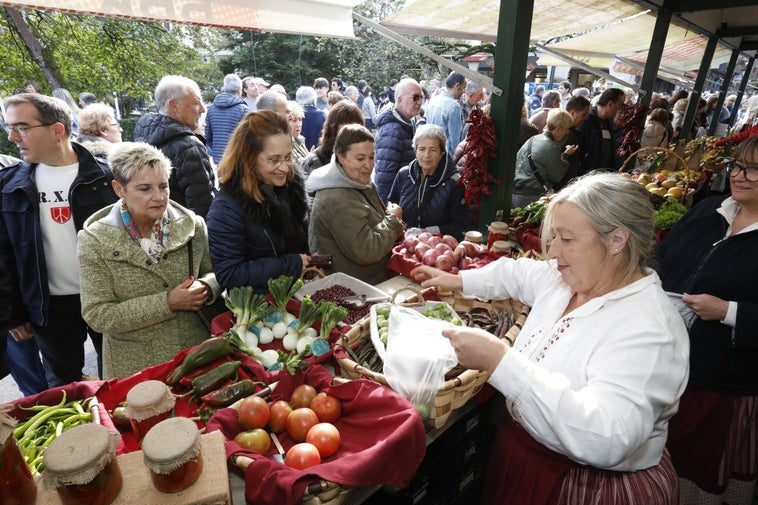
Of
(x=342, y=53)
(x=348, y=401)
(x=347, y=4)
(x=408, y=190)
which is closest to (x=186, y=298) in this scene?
(x=348, y=401)

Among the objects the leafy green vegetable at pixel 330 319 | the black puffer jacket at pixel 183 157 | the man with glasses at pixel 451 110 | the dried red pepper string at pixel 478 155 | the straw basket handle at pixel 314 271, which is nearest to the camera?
the leafy green vegetable at pixel 330 319

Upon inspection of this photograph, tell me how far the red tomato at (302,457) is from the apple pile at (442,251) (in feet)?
5.53

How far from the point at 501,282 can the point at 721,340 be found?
125cm

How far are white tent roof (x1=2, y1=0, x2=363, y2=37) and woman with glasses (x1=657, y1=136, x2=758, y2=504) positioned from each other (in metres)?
3.22

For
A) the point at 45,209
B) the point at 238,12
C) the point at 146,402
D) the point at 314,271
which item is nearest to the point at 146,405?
the point at 146,402

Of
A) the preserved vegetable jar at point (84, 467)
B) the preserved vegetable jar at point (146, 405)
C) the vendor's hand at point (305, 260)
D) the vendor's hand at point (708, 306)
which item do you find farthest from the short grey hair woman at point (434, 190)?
the preserved vegetable jar at point (84, 467)

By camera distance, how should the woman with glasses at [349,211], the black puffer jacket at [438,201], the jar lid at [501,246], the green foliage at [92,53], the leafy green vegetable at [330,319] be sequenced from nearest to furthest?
the leafy green vegetable at [330,319] < the woman with glasses at [349,211] < the jar lid at [501,246] < the black puffer jacket at [438,201] < the green foliage at [92,53]

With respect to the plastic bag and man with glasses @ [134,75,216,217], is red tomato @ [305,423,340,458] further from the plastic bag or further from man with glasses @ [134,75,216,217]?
man with glasses @ [134,75,216,217]

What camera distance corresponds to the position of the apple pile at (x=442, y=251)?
10.0ft

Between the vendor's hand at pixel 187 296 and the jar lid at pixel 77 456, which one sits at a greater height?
the jar lid at pixel 77 456

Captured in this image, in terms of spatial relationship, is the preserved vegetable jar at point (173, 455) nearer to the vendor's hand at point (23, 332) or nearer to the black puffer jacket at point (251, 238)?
the black puffer jacket at point (251, 238)

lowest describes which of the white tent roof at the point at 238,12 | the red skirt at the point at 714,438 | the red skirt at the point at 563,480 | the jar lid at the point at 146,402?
the red skirt at the point at 714,438

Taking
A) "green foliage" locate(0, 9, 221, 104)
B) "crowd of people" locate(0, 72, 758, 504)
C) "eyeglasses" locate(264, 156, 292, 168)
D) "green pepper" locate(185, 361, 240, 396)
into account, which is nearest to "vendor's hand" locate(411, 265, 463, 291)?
"crowd of people" locate(0, 72, 758, 504)

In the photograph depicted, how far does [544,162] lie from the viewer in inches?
200
